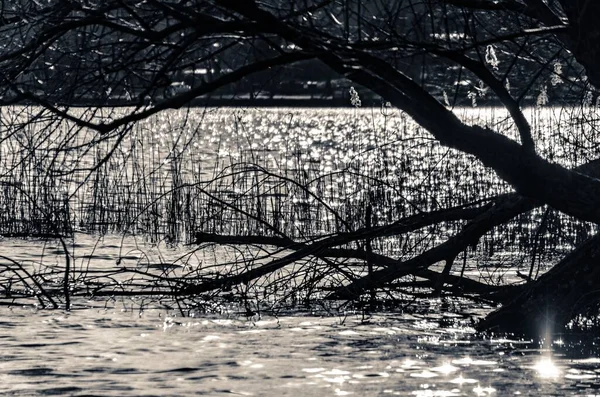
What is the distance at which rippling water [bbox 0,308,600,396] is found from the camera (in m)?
7.69

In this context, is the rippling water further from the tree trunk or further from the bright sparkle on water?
the tree trunk

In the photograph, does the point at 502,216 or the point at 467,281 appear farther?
the point at 467,281

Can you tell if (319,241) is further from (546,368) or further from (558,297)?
(546,368)

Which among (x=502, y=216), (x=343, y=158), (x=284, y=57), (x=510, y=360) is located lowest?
(x=510, y=360)

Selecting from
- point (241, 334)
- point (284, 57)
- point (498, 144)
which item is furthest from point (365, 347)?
point (284, 57)

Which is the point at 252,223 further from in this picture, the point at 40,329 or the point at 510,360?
the point at 510,360

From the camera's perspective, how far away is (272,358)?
28.7 feet

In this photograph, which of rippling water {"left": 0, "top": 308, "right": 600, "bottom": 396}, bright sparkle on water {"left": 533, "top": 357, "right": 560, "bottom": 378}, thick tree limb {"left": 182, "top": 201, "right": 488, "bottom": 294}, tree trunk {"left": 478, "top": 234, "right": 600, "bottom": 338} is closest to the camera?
rippling water {"left": 0, "top": 308, "right": 600, "bottom": 396}

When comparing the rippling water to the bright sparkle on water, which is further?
the bright sparkle on water

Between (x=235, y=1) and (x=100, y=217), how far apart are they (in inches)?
502

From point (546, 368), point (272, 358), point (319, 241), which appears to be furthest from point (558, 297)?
point (272, 358)

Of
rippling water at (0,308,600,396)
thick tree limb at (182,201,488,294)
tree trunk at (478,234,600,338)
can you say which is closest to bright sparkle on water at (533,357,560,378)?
rippling water at (0,308,600,396)

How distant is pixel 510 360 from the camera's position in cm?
857

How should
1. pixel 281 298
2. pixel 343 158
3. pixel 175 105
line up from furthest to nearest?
pixel 343 158 < pixel 281 298 < pixel 175 105
